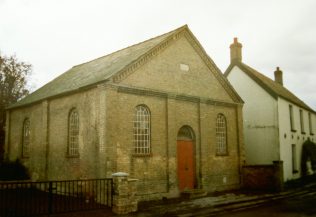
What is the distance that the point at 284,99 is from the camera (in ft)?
83.5

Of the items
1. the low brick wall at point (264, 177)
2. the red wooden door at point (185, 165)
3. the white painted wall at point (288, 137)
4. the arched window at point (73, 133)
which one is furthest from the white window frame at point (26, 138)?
the white painted wall at point (288, 137)

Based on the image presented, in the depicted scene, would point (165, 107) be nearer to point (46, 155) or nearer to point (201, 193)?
point (201, 193)

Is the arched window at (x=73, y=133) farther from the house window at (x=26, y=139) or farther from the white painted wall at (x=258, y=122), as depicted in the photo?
the white painted wall at (x=258, y=122)

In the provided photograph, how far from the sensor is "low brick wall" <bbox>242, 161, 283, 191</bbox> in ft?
64.4

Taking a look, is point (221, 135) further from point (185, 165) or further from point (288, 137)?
point (288, 137)

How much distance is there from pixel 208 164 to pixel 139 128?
5.24 metres

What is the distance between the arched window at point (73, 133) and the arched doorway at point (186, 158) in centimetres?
534

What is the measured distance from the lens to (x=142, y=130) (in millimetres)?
16703

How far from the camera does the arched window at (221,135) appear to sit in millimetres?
20719

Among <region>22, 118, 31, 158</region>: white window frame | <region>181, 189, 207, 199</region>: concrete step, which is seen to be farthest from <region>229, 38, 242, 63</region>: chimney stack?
<region>22, 118, 31, 158</region>: white window frame

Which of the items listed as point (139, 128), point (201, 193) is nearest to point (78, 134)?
point (139, 128)

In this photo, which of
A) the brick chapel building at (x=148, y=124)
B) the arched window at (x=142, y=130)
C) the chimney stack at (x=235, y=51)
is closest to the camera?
the brick chapel building at (x=148, y=124)

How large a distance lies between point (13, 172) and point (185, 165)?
11148 mm

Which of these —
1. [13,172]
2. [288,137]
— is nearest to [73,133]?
[13,172]
